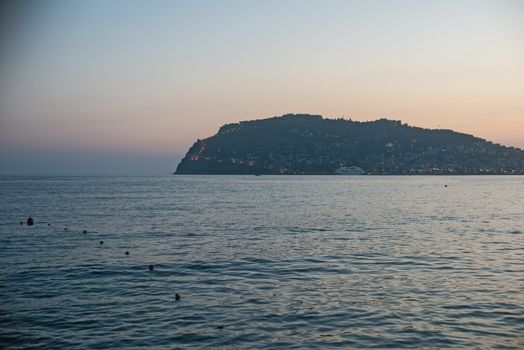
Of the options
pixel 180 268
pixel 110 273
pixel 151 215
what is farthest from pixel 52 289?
pixel 151 215

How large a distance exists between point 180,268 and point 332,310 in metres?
13.7

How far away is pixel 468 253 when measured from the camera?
3691 cm

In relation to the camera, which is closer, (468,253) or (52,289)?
(52,289)

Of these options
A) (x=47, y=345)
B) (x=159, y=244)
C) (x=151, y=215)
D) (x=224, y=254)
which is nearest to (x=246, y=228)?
(x=159, y=244)

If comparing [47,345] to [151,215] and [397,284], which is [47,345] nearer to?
[397,284]

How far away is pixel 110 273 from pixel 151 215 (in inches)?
1657

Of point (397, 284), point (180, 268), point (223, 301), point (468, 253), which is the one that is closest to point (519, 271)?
point (468, 253)

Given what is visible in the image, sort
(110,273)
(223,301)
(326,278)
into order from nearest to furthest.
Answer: (223,301) < (326,278) < (110,273)

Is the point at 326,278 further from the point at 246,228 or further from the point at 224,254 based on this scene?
the point at 246,228

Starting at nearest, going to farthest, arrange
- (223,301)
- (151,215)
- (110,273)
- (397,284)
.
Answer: (223,301) < (397,284) < (110,273) < (151,215)

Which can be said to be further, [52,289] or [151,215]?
[151,215]

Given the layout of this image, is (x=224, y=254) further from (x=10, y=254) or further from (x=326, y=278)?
(x=10, y=254)

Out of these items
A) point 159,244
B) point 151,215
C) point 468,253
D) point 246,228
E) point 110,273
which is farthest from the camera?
point 151,215

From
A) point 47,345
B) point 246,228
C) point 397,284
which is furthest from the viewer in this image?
point 246,228
